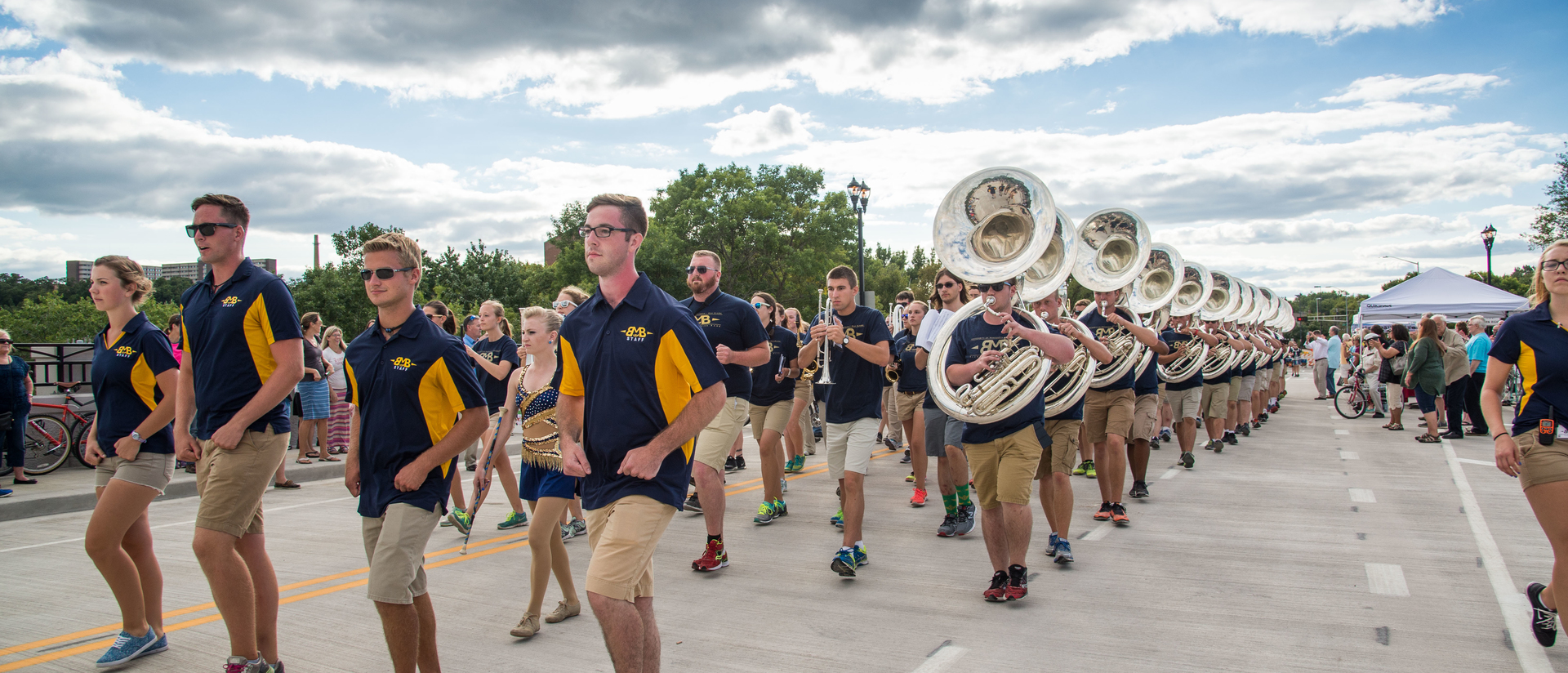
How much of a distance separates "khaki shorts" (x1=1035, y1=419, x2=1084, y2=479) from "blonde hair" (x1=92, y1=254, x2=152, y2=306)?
5.41 metres

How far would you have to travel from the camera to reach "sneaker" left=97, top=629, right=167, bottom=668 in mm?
4168

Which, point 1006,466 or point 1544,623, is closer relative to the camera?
point 1544,623

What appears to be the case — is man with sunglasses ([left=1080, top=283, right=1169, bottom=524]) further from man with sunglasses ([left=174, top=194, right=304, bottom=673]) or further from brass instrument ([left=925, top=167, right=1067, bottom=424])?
man with sunglasses ([left=174, top=194, right=304, bottom=673])

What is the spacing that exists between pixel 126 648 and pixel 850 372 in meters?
4.73

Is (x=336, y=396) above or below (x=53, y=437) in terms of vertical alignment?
above

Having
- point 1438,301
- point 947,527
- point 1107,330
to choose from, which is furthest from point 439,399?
point 1438,301

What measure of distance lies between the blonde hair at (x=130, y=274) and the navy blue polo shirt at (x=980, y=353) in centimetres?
455

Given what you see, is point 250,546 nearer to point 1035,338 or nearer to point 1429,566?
point 1035,338

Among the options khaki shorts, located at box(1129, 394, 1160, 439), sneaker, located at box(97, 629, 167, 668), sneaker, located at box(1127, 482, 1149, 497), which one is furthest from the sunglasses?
sneaker, located at box(1127, 482, 1149, 497)

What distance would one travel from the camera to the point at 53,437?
10.6 metres

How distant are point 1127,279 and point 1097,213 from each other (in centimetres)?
146

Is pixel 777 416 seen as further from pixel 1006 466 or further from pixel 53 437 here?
pixel 53 437

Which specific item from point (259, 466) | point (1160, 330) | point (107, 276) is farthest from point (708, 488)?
point (1160, 330)

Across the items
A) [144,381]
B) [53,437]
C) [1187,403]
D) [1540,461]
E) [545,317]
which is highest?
[545,317]
